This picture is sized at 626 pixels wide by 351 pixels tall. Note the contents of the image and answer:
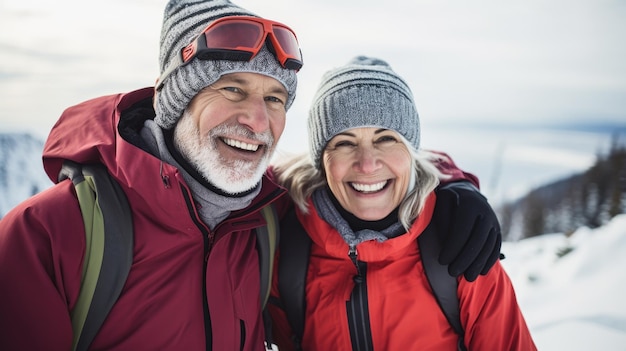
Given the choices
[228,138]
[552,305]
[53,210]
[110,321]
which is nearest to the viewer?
[53,210]

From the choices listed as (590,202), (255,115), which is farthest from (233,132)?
(590,202)

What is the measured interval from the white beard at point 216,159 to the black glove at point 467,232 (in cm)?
139

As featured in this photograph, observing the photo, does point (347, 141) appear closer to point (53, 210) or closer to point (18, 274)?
point (53, 210)

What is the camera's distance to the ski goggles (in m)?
2.40

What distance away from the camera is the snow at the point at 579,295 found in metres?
4.86

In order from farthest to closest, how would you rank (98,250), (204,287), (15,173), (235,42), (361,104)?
(15,173)
(361,104)
(235,42)
(204,287)
(98,250)

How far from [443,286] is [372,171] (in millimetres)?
946

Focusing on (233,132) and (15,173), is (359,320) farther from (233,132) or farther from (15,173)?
(15,173)

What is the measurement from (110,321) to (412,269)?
76.2 inches

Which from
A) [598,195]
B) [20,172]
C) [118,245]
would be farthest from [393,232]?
[20,172]

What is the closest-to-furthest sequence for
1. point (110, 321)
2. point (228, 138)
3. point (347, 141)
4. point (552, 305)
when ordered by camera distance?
point (110, 321) → point (228, 138) → point (347, 141) → point (552, 305)

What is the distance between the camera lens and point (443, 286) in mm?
2633

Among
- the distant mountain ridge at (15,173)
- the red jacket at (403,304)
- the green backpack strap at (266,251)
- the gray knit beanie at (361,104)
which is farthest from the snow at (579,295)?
the distant mountain ridge at (15,173)

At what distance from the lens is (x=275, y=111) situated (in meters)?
2.71
